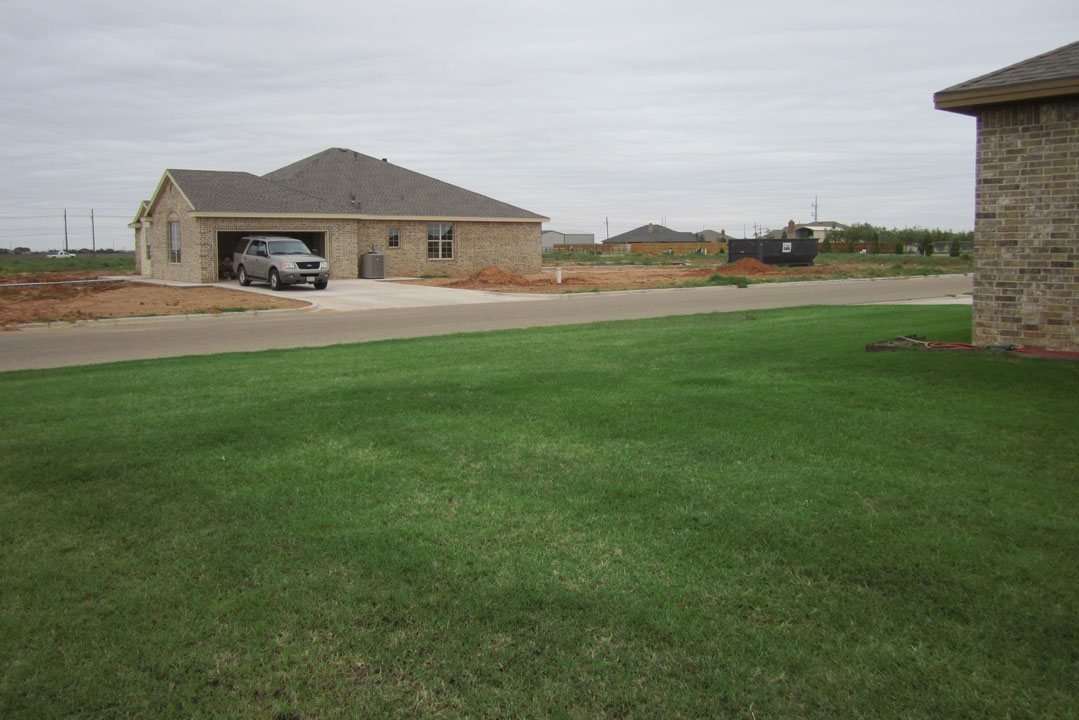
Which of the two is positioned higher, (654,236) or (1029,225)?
(654,236)

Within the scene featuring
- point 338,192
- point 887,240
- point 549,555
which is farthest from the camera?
point 887,240

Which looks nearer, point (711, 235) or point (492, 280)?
point (492, 280)

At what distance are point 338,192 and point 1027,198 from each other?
36.1 meters

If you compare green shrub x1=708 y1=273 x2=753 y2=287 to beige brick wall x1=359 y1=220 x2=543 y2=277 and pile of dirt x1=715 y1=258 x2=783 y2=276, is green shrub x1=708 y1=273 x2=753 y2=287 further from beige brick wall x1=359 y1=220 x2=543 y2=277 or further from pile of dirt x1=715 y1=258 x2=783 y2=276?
beige brick wall x1=359 y1=220 x2=543 y2=277

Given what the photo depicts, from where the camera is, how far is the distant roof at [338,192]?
36.5m

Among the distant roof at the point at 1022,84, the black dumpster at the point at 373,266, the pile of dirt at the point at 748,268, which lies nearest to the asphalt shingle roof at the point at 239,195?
the black dumpster at the point at 373,266

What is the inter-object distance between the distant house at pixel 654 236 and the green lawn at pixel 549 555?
131 m

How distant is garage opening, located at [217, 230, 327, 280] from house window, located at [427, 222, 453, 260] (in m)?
5.66

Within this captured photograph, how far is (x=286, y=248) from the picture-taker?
31859 mm

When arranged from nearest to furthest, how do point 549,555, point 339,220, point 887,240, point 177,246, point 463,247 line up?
point 549,555 < point 177,246 < point 339,220 < point 463,247 < point 887,240

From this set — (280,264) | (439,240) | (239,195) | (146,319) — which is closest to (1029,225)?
(146,319)

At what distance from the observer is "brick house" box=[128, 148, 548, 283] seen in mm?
35875

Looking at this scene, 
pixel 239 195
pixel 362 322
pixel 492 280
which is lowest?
pixel 362 322

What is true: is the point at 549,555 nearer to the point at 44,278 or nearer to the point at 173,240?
the point at 173,240
